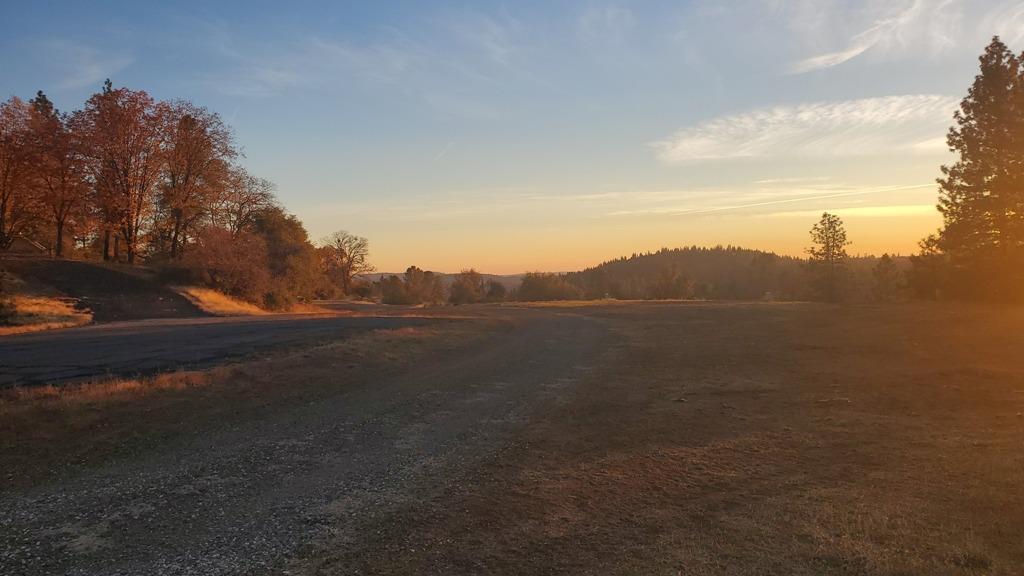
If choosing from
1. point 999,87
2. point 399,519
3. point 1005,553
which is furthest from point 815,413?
point 999,87

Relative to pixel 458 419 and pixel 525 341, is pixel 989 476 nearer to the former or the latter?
pixel 458 419

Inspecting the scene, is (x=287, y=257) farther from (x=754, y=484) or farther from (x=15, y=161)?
(x=754, y=484)

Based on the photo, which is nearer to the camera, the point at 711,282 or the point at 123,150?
the point at 123,150

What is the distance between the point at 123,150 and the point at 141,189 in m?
2.55

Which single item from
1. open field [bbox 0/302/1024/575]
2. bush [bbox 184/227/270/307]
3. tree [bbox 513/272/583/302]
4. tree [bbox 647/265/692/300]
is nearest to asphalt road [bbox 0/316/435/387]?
open field [bbox 0/302/1024/575]

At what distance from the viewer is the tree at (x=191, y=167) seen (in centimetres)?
4031

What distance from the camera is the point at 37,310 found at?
25625 mm

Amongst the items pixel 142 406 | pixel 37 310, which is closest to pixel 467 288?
pixel 37 310

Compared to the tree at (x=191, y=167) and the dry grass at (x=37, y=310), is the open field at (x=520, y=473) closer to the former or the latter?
the dry grass at (x=37, y=310)

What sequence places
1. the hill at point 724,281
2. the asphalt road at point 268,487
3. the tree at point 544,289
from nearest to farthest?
the asphalt road at point 268,487 → the hill at point 724,281 → the tree at point 544,289

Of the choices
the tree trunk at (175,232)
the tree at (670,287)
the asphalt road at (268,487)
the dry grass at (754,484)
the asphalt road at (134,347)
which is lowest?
the asphalt road at (268,487)

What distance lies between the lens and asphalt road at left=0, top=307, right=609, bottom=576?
4949 millimetres

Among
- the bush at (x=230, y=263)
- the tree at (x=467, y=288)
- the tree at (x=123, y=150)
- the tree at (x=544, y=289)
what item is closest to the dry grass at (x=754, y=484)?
the bush at (x=230, y=263)

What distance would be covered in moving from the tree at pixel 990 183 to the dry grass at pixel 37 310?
42625 mm
